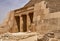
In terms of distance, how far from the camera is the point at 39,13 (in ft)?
39.0

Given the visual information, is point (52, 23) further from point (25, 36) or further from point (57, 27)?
point (25, 36)

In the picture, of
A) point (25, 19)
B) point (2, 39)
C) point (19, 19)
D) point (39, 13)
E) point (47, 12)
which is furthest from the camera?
point (19, 19)

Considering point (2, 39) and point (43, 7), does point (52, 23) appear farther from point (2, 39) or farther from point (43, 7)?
point (2, 39)

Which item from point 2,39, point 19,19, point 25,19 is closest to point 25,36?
point 2,39

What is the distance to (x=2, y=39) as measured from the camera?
31.3 ft

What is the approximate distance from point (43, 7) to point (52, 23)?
2230 mm

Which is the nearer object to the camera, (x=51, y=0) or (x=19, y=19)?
(x=51, y=0)

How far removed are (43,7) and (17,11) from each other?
33.7ft

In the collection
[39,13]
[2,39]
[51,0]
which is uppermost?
[51,0]

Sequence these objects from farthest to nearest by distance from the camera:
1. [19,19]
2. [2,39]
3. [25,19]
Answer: [19,19], [25,19], [2,39]

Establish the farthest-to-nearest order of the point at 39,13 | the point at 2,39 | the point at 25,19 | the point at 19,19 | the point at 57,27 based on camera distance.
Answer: the point at 19,19 → the point at 25,19 → the point at 39,13 → the point at 2,39 → the point at 57,27

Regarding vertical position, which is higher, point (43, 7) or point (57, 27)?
point (43, 7)

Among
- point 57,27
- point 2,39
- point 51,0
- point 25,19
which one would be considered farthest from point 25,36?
point 25,19

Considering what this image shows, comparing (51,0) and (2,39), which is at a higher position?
(51,0)
